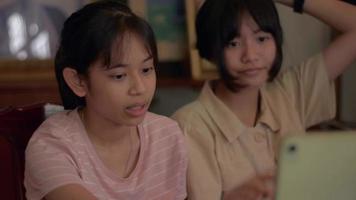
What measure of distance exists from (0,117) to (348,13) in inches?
33.1

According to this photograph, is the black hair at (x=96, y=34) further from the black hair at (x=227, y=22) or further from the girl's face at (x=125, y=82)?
the black hair at (x=227, y=22)

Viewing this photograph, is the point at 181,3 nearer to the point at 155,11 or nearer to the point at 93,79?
the point at 155,11

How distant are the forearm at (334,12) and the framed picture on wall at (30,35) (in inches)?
29.1

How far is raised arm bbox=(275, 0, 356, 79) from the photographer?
131 cm

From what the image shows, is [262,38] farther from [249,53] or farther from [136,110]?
[136,110]

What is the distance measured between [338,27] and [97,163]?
0.68 m

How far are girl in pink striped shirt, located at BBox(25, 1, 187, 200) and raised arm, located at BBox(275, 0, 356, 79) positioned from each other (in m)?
0.46

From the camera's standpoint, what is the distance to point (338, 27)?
1346mm

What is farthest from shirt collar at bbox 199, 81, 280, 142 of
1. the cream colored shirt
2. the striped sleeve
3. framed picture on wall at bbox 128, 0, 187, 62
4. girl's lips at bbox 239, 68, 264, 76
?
framed picture on wall at bbox 128, 0, 187, 62

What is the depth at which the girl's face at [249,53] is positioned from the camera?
117 cm

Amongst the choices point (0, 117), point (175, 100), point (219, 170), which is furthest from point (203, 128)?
point (175, 100)

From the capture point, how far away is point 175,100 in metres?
1.81

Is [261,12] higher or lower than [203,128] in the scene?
higher

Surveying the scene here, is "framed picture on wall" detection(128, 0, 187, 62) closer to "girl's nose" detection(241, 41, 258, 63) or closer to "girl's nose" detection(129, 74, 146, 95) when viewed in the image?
"girl's nose" detection(241, 41, 258, 63)
